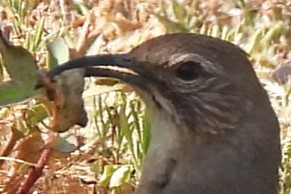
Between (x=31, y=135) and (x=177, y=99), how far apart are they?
0.76 meters

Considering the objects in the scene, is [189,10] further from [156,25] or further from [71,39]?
[71,39]

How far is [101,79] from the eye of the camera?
3.93 m

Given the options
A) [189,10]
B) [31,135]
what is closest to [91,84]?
[31,135]

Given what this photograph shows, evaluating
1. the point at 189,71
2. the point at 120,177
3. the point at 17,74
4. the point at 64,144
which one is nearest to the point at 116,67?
the point at 189,71

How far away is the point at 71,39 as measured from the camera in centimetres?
501

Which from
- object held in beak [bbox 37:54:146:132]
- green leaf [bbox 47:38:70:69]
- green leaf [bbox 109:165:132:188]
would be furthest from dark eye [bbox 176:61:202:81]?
green leaf [bbox 109:165:132:188]

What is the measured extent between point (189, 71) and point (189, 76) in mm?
13

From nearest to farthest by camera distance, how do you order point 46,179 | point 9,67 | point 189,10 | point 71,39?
point 9,67 < point 46,179 < point 71,39 < point 189,10

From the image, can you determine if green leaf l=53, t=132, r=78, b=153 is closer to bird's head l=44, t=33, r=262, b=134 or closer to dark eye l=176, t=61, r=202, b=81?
bird's head l=44, t=33, r=262, b=134

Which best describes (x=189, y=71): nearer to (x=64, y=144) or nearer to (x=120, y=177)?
(x=64, y=144)

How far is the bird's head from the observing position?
3.29 m

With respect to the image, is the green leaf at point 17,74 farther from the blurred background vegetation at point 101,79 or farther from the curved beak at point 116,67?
the curved beak at point 116,67

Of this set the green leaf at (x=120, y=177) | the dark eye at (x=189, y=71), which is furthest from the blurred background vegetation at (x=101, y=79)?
the dark eye at (x=189, y=71)

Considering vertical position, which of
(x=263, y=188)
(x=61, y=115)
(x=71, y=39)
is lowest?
(x=263, y=188)
